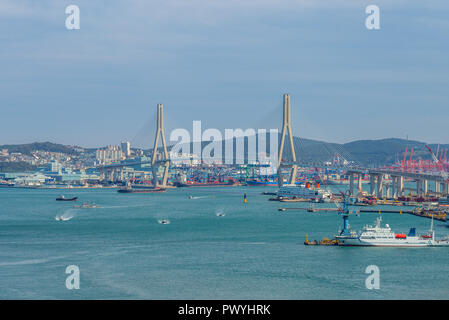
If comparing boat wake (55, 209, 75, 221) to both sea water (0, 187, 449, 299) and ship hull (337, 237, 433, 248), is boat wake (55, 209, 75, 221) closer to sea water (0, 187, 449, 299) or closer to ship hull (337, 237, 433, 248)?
sea water (0, 187, 449, 299)

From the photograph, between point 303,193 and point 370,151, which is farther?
point 370,151

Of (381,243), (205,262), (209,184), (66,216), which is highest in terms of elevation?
(381,243)

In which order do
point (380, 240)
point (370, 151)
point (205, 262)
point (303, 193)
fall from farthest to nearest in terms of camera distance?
1. point (370, 151)
2. point (303, 193)
3. point (380, 240)
4. point (205, 262)

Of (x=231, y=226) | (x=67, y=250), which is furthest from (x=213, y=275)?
(x=231, y=226)

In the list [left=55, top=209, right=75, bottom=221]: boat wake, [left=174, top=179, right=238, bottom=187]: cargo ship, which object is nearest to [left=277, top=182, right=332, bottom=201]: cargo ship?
[left=55, top=209, right=75, bottom=221]: boat wake

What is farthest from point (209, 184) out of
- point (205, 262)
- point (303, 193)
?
point (205, 262)

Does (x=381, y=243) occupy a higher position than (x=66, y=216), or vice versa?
(x=381, y=243)

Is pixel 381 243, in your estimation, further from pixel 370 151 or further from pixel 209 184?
pixel 370 151

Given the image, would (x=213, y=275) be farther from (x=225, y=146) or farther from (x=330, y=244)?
(x=225, y=146)

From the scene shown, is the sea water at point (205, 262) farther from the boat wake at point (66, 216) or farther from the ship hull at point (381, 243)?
the boat wake at point (66, 216)
